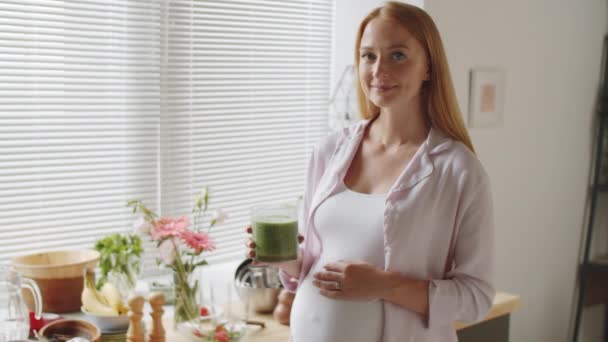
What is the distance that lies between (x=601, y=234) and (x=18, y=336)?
124 inches

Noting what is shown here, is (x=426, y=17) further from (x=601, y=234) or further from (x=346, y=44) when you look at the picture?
(x=601, y=234)

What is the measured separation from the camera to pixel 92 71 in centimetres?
229

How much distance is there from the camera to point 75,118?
228 centimetres

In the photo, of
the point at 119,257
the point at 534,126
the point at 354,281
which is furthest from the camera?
the point at 534,126

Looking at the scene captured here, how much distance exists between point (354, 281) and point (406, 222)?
0.18m

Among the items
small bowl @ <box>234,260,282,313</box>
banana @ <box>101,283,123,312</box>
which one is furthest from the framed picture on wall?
banana @ <box>101,283,123,312</box>

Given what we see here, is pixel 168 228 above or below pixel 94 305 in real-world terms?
above

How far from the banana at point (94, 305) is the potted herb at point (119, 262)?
0.43 ft

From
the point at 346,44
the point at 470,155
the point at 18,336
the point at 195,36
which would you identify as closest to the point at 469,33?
the point at 346,44

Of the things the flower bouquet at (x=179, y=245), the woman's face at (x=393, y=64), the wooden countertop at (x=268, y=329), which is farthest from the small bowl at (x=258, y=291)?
the woman's face at (x=393, y=64)

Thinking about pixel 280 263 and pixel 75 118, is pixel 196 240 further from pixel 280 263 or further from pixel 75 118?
pixel 75 118

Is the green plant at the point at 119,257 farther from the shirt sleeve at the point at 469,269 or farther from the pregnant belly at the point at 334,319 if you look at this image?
the shirt sleeve at the point at 469,269

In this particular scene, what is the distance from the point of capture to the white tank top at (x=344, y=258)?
5.38 ft

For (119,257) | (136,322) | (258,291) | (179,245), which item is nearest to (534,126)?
(258,291)
